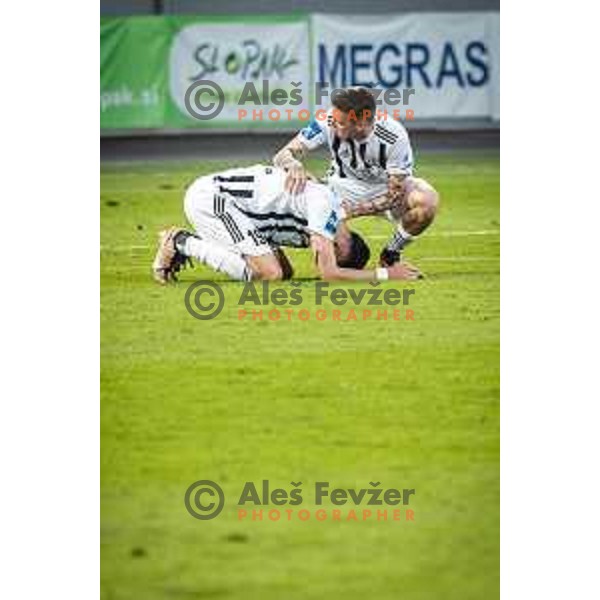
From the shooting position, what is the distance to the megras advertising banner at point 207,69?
7.29 metres

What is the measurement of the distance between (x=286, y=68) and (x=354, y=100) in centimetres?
24

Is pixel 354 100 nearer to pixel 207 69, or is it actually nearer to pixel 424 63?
pixel 424 63

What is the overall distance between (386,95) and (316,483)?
1.24m

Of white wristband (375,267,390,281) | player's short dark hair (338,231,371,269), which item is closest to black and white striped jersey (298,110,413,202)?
player's short dark hair (338,231,371,269)

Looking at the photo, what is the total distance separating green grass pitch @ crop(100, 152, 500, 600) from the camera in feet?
23.2

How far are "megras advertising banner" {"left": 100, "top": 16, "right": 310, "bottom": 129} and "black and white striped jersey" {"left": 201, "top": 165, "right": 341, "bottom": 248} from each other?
171mm

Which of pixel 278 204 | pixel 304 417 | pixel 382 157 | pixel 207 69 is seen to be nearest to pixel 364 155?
pixel 382 157

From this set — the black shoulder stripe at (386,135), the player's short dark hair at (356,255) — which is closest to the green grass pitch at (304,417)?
the player's short dark hair at (356,255)

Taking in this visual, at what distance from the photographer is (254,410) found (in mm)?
7297

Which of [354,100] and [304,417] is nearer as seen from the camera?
[304,417]

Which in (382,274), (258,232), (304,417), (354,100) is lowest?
(304,417)

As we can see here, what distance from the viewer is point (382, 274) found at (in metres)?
7.43

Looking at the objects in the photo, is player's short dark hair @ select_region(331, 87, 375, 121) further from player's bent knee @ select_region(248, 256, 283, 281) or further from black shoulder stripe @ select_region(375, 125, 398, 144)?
player's bent knee @ select_region(248, 256, 283, 281)

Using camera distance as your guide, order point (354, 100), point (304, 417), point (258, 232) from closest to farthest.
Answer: point (304, 417) < point (354, 100) < point (258, 232)
